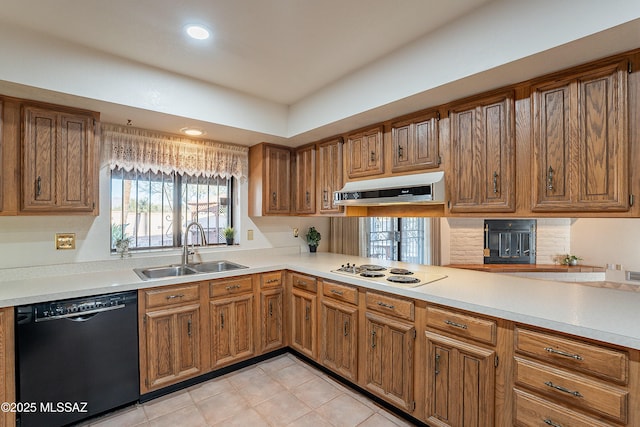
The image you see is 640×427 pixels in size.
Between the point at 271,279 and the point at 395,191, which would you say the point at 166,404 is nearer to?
the point at 271,279

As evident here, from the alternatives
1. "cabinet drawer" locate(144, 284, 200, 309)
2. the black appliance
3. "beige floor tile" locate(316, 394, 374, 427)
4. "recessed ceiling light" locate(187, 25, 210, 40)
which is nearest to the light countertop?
"cabinet drawer" locate(144, 284, 200, 309)

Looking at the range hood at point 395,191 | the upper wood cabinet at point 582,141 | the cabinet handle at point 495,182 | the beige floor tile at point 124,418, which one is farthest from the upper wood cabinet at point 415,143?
the beige floor tile at point 124,418

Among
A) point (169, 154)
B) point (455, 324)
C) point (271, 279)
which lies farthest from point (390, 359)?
point (169, 154)

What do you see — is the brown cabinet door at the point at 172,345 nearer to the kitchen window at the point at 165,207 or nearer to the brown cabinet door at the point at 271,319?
the brown cabinet door at the point at 271,319

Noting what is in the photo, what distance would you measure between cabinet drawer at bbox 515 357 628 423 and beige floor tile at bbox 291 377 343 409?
1.36 metres

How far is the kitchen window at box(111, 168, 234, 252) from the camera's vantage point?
9.32ft

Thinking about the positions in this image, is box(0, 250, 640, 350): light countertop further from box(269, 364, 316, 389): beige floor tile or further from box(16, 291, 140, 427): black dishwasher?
box(269, 364, 316, 389): beige floor tile

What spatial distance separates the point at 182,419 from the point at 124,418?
406 millimetres

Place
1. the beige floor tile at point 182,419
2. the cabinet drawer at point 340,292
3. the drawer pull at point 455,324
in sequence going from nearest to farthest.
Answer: the drawer pull at point 455,324, the beige floor tile at point 182,419, the cabinet drawer at point 340,292

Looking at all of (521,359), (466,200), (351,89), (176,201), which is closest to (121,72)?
(176,201)

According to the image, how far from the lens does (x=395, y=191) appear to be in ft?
7.96

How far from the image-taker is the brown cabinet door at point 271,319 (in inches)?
115

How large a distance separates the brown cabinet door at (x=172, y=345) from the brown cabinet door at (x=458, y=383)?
1.81m

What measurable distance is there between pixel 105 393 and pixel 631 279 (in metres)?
4.03
